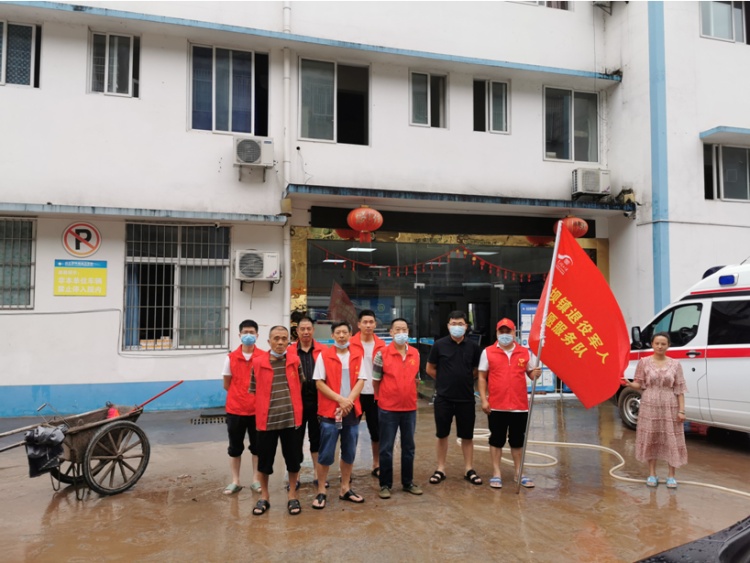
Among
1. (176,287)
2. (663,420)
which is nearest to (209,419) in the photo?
(176,287)

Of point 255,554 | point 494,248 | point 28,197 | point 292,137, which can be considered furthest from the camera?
point 494,248

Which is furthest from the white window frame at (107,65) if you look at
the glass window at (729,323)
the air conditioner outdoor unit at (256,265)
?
the glass window at (729,323)

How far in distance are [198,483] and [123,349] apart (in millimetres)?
4154

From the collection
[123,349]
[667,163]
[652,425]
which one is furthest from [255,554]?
[667,163]

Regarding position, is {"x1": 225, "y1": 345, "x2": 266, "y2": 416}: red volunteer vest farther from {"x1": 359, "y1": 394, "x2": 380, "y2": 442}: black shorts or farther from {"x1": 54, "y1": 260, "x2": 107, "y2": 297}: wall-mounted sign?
{"x1": 54, "y1": 260, "x2": 107, "y2": 297}: wall-mounted sign

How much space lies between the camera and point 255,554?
156 inches

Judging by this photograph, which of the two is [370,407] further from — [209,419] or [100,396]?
[100,396]

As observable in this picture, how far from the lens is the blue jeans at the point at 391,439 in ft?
16.8

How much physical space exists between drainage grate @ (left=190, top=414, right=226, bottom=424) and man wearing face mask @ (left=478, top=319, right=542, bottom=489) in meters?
4.70

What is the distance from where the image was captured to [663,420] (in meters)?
5.48

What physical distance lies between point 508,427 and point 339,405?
5.93ft

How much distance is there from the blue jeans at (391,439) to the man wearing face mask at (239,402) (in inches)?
46.5

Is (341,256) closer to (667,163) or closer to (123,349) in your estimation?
(123,349)

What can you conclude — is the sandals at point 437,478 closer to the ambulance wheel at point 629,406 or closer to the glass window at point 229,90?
the ambulance wheel at point 629,406
